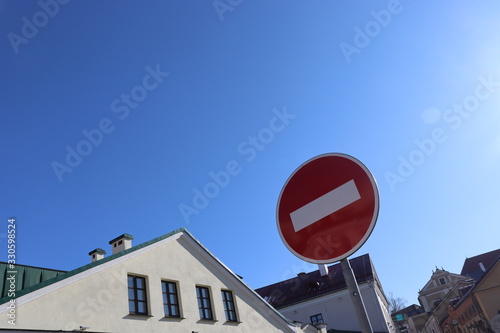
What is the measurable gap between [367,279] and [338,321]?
4410 mm

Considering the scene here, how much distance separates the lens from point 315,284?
33.5m

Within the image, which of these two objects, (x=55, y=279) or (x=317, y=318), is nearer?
(x=55, y=279)

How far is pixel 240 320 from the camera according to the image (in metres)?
16.2

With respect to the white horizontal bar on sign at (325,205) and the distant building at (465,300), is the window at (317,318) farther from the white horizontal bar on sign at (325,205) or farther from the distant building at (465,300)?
the white horizontal bar on sign at (325,205)

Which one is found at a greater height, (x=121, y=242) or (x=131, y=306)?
(x=121, y=242)

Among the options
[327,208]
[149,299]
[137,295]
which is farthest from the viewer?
→ [149,299]

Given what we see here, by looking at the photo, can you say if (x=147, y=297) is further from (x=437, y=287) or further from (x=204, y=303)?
(x=437, y=287)

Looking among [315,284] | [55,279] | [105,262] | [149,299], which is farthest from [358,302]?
[315,284]

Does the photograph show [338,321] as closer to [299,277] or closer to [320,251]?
[299,277]

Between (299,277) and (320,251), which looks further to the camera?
(299,277)

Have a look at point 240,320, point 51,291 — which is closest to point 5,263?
point 51,291

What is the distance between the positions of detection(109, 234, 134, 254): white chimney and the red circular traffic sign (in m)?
13.1

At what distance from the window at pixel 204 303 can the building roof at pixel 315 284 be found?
18543 mm

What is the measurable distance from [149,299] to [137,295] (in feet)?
1.46
